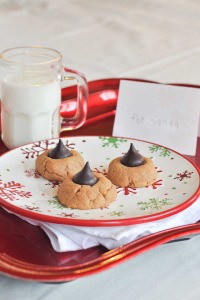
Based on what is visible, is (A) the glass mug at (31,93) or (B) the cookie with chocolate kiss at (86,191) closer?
(B) the cookie with chocolate kiss at (86,191)

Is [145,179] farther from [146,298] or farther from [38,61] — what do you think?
[38,61]

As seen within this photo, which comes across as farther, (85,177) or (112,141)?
(112,141)

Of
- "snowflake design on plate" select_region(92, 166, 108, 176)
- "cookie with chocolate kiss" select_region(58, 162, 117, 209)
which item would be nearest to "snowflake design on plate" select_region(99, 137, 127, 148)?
"snowflake design on plate" select_region(92, 166, 108, 176)

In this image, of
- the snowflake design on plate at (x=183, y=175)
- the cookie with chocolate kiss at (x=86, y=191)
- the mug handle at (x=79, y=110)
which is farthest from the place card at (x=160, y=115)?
the cookie with chocolate kiss at (x=86, y=191)

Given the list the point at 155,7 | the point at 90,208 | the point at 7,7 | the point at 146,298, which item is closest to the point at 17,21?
the point at 7,7

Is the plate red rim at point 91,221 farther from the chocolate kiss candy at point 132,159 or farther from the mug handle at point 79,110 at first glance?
the mug handle at point 79,110

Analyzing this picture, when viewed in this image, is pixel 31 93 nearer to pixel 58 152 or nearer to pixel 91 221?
pixel 58 152

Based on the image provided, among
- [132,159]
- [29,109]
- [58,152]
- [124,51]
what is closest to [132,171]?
[132,159]

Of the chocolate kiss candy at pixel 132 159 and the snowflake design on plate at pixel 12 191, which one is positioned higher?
the chocolate kiss candy at pixel 132 159
